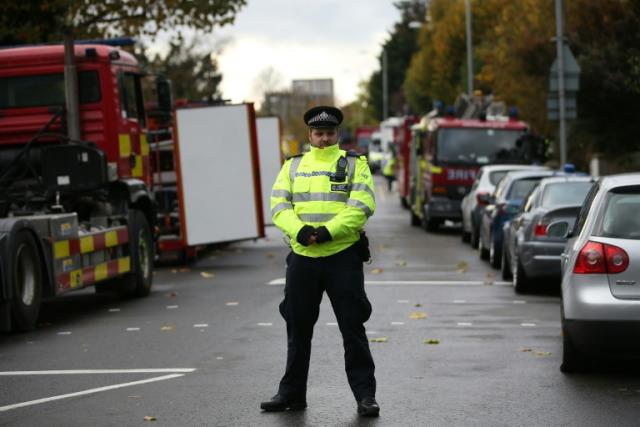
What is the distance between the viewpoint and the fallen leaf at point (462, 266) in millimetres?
21522

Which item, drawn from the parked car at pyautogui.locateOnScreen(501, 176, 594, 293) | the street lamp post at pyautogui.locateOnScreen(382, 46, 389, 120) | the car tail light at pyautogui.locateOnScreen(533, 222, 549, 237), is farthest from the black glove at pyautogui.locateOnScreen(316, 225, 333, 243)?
the street lamp post at pyautogui.locateOnScreen(382, 46, 389, 120)

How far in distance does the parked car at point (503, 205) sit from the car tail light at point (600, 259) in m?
10.6

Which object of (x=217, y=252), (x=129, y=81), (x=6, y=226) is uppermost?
(x=129, y=81)

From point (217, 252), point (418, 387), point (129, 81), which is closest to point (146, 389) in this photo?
point (418, 387)

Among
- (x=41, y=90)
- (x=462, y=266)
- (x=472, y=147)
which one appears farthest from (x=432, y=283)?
(x=472, y=147)

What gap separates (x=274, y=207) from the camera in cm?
889

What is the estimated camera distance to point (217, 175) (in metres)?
23.4

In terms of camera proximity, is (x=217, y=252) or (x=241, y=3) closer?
(x=217, y=252)

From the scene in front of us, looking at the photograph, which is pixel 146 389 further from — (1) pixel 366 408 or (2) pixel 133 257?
(2) pixel 133 257

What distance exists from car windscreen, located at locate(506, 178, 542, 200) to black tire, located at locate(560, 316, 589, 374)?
37.1 feet

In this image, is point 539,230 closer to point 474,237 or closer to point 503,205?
point 503,205

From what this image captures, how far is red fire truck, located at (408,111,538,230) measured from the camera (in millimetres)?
32469

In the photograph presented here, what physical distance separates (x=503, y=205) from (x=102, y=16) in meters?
12.0

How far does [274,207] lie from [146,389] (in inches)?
77.6
